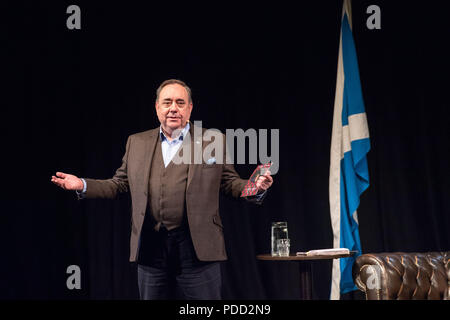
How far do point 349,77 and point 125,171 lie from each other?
2162mm

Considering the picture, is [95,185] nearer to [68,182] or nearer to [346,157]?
[68,182]

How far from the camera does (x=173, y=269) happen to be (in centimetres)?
249

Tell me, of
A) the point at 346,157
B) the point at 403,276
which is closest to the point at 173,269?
the point at 403,276

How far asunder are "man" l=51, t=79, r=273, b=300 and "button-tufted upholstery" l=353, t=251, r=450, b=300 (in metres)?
1.00

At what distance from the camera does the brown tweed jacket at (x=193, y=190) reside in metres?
2.48

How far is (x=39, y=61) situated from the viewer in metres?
4.09

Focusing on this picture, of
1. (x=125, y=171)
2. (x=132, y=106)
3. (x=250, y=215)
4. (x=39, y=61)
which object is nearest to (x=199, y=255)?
(x=125, y=171)

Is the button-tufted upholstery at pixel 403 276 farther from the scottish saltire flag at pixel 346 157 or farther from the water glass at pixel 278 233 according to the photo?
the scottish saltire flag at pixel 346 157

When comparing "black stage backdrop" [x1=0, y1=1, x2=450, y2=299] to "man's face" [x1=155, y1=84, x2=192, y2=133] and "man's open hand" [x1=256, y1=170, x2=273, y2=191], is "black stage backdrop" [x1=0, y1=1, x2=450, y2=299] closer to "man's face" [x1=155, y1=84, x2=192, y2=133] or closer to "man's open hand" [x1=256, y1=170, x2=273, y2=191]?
"man's face" [x1=155, y1=84, x2=192, y2=133]

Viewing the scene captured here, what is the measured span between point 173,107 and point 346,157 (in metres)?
1.87

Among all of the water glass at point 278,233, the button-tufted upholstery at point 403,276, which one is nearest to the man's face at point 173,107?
the water glass at point 278,233

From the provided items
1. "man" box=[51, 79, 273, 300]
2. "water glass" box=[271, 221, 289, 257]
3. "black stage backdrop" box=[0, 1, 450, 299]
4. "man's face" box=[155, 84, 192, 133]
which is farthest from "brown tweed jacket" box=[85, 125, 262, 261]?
"black stage backdrop" box=[0, 1, 450, 299]
